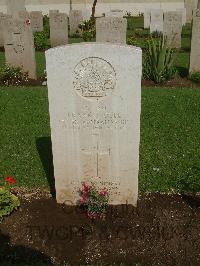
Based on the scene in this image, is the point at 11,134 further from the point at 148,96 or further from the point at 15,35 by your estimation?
the point at 15,35

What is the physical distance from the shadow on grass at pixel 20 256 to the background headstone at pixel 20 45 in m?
7.58

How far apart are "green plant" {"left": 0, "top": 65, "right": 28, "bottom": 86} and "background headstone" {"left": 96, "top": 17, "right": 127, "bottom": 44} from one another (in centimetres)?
249

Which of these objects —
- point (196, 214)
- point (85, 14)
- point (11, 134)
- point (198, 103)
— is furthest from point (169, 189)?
point (85, 14)

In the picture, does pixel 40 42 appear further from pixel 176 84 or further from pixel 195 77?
pixel 195 77

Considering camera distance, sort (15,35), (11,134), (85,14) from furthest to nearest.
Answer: (85,14) < (15,35) < (11,134)

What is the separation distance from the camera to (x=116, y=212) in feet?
14.6

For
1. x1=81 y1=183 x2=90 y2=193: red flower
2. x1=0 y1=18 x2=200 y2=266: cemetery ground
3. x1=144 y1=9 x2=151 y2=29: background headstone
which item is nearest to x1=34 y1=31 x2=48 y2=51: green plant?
x1=144 y1=9 x2=151 y2=29: background headstone

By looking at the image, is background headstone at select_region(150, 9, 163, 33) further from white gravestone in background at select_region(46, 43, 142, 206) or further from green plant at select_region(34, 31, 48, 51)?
white gravestone in background at select_region(46, 43, 142, 206)

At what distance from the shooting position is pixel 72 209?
14.9 ft

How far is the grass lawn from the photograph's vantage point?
215 inches

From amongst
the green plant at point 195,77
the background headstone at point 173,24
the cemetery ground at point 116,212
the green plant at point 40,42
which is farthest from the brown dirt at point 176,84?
the green plant at point 40,42

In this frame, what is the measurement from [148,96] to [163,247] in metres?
5.46

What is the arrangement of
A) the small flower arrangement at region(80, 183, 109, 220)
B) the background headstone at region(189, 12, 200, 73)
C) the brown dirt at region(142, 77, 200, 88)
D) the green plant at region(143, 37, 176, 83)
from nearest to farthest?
the small flower arrangement at region(80, 183, 109, 220) → the green plant at region(143, 37, 176, 83) → the brown dirt at region(142, 77, 200, 88) → the background headstone at region(189, 12, 200, 73)

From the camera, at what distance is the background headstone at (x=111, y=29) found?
441 inches
